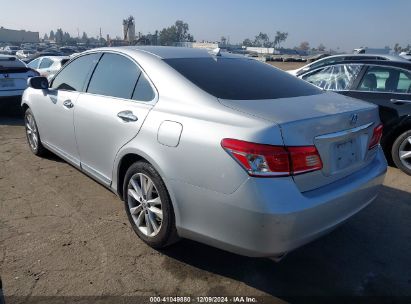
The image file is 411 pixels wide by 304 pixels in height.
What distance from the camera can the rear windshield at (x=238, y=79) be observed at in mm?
2869

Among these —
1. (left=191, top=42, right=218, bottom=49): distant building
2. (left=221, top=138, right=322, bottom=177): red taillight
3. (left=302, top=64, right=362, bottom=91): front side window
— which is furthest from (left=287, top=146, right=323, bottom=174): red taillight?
(left=302, top=64, right=362, bottom=91): front side window

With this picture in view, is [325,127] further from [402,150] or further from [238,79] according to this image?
[402,150]

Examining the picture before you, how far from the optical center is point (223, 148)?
230cm

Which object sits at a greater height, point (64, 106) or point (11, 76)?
point (64, 106)

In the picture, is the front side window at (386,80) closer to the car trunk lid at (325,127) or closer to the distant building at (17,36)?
the car trunk lid at (325,127)

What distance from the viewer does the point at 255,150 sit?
2215mm

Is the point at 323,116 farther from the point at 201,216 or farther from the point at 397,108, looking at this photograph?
the point at 397,108

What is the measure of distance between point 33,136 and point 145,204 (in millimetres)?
3083

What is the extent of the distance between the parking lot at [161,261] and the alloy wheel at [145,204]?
20cm

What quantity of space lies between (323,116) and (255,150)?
604mm

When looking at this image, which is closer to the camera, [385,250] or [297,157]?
[297,157]

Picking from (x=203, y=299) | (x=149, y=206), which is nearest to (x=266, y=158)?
(x=203, y=299)

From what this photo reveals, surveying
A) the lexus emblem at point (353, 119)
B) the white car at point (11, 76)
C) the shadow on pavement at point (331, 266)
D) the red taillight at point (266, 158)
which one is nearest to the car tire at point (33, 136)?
the shadow on pavement at point (331, 266)

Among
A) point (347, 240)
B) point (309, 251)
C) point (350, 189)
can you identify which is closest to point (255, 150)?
point (350, 189)
